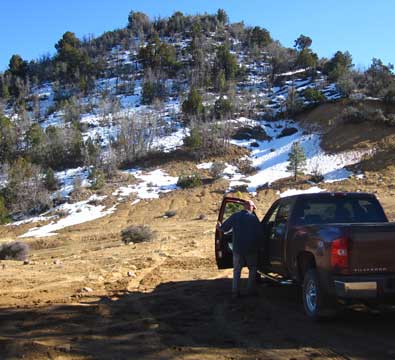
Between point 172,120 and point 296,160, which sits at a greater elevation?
point 172,120

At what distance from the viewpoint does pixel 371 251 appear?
6465mm

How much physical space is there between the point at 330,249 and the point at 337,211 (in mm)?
2073

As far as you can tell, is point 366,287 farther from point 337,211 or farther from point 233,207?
point 233,207

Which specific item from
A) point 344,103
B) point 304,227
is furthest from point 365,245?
point 344,103

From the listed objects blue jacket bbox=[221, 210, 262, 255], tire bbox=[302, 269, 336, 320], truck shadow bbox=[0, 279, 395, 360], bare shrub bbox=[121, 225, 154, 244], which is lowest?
truck shadow bbox=[0, 279, 395, 360]

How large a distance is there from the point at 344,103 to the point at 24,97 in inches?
1869

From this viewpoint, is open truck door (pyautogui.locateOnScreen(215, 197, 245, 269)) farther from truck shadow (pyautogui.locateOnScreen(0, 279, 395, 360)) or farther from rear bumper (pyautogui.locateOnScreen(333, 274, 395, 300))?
rear bumper (pyautogui.locateOnScreen(333, 274, 395, 300))

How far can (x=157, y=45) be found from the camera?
86.6m

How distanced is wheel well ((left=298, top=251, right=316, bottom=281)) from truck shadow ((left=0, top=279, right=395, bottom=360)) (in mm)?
592

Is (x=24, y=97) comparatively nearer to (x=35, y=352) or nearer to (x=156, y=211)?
(x=156, y=211)

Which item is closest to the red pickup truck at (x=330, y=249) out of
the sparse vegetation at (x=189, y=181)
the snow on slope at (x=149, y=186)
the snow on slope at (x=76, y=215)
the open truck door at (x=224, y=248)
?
the open truck door at (x=224, y=248)

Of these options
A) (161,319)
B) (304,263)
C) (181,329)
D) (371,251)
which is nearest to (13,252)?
(161,319)

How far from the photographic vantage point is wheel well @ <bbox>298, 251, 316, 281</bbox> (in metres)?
7.34

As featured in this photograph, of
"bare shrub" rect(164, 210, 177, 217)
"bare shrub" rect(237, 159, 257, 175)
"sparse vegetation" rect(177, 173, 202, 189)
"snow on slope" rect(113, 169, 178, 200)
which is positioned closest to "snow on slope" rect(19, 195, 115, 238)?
"snow on slope" rect(113, 169, 178, 200)
